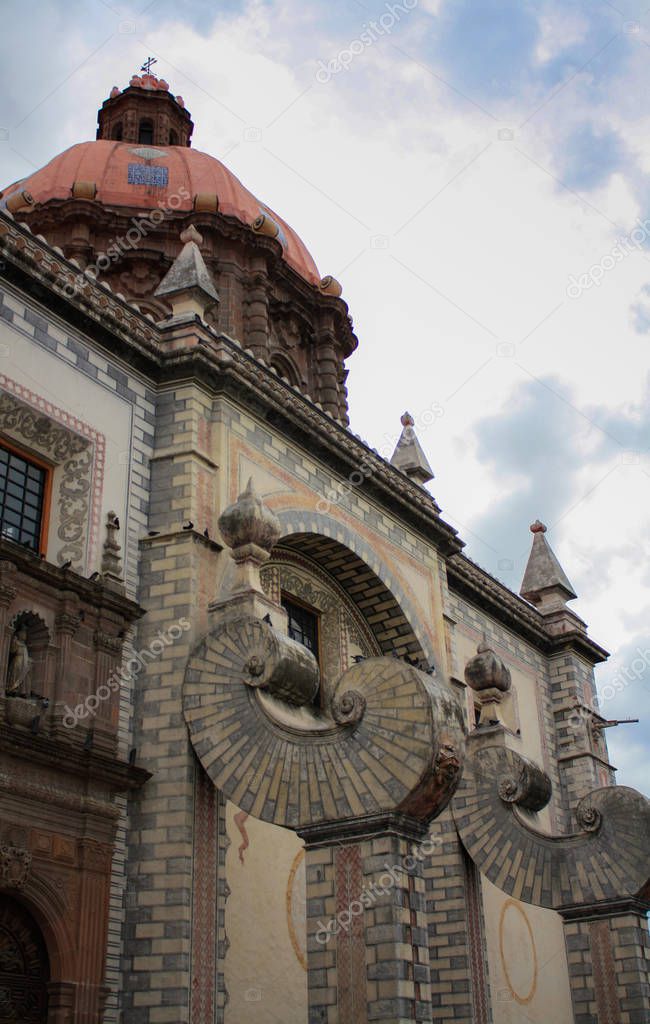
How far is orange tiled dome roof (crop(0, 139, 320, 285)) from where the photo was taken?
93.2 ft

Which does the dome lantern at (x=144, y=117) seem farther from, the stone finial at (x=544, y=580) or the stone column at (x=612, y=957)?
the stone column at (x=612, y=957)

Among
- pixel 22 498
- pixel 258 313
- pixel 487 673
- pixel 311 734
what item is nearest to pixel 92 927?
pixel 311 734

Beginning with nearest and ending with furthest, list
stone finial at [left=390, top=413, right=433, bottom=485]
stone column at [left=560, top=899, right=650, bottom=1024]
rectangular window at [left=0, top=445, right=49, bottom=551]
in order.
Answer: rectangular window at [left=0, top=445, right=49, bottom=551] < stone column at [left=560, top=899, right=650, bottom=1024] < stone finial at [left=390, top=413, right=433, bottom=485]

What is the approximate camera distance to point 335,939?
42.6 feet

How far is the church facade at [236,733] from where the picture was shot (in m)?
13.1

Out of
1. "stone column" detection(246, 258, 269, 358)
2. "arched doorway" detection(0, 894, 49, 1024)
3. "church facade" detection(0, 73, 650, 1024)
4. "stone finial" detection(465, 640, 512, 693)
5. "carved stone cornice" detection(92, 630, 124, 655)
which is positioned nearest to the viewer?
"arched doorway" detection(0, 894, 49, 1024)

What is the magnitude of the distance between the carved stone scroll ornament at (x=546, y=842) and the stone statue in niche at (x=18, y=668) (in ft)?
26.5

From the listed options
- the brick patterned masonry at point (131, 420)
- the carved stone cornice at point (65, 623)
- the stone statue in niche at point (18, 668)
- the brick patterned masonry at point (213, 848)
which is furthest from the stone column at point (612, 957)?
the stone statue in niche at point (18, 668)

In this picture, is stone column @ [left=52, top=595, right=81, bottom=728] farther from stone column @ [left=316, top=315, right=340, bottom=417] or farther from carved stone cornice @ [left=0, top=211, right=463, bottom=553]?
stone column @ [left=316, top=315, right=340, bottom=417]

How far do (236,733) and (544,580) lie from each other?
16.7 metres

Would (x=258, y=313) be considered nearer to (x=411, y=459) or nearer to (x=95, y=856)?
(x=411, y=459)

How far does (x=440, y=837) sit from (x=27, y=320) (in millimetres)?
10545

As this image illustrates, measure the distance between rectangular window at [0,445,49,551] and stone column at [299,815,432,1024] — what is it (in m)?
5.18

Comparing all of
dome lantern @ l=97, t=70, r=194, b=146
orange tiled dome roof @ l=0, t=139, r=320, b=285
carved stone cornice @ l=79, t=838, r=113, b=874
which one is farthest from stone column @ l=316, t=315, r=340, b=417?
carved stone cornice @ l=79, t=838, r=113, b=874
